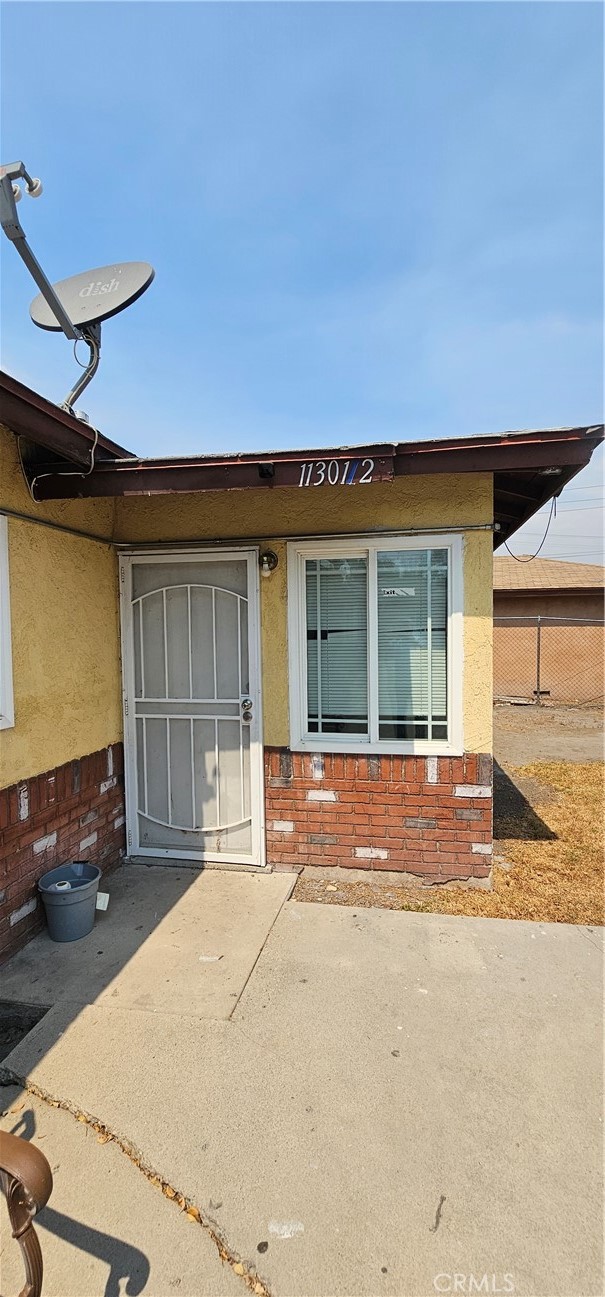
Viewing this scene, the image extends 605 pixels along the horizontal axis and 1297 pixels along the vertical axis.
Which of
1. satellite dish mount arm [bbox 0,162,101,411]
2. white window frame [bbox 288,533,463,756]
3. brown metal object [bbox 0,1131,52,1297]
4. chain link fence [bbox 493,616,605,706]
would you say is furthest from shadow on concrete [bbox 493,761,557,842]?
chain link fence [bbox 493,616,605,706]

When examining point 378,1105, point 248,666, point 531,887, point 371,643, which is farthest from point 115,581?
point 531,887

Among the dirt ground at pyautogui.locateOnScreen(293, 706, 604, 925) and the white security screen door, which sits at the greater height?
the white security screen door

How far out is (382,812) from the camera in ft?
13.7

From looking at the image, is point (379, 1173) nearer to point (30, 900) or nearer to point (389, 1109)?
point (389, 1109)

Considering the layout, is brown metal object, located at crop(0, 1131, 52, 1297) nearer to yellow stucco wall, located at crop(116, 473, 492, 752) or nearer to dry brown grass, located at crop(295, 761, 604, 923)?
dry brown grass, located at crop(295, 761, 604, 923)

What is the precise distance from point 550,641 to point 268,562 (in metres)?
11.9

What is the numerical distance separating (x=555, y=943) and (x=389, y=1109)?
1657 millimetres

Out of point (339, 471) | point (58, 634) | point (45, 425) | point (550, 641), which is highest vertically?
point (45, 425)

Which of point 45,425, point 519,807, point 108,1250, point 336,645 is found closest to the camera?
point 108,1250

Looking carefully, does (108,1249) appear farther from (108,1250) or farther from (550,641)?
(550,641)

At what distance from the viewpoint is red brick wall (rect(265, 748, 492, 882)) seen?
4.04 m

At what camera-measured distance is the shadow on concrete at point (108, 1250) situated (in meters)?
1.63

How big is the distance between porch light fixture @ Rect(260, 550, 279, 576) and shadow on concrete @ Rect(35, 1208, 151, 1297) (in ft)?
11.3

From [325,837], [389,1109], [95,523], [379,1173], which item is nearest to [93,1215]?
[379,1173]
